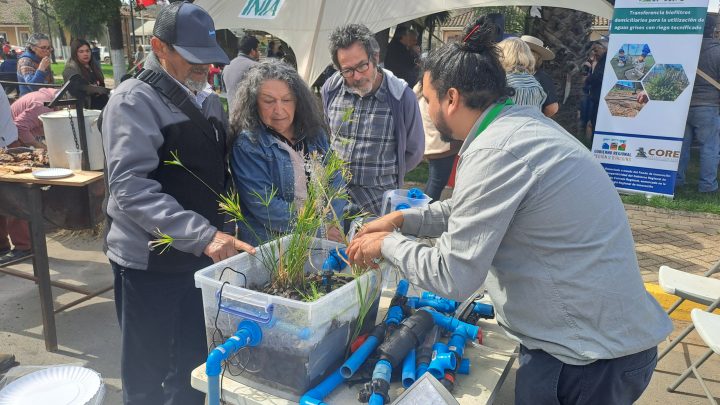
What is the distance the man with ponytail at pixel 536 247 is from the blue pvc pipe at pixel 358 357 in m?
0.25

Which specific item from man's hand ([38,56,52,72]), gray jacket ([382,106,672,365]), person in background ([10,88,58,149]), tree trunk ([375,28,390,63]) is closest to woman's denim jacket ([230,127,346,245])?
gray jacket ([382,106,672,365])

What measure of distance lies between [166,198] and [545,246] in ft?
4.01

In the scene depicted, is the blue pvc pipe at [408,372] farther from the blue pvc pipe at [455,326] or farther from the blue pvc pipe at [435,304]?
the blue pvc pipe at [435,304]

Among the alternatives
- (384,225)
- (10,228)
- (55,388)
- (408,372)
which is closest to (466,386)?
(408,372)

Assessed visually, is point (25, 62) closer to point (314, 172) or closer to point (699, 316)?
point (314, 172)

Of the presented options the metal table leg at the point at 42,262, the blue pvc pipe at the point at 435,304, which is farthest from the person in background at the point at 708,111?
the metal table leg at the point at 42,262

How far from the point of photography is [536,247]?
1374mm

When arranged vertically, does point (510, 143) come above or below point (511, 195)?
above

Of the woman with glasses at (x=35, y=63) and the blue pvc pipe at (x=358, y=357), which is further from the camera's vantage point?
the woman with glasses at (x=35, y=63)

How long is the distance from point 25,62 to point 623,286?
394 inches

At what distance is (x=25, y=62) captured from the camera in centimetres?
886

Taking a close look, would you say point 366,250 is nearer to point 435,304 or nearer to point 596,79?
point 435,304

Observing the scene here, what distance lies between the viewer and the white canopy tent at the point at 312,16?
21.0ft

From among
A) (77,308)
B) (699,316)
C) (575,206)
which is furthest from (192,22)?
(77,308)
